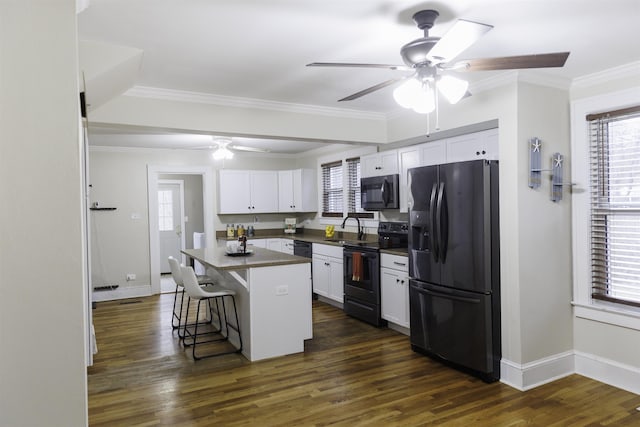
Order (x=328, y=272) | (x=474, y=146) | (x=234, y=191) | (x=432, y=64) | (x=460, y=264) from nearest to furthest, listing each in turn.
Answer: (x=432, y=64), (x=460, y=264), (x=474, y=146), (x=328, y=272), (x=234, y=191)

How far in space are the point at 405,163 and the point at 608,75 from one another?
6.48ft

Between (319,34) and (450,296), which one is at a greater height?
(319,34)

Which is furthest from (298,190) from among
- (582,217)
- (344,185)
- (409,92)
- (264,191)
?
(409,92)

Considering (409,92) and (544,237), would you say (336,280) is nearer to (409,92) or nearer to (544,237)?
(544,237)

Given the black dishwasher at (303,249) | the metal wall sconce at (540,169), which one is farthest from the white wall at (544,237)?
the black dishwasher at (303,249)

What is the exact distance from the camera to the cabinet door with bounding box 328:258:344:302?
5.43m

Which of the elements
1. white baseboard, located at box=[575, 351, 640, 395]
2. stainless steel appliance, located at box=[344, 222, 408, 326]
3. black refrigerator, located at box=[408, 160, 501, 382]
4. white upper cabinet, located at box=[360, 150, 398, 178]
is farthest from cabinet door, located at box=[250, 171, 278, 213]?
white baseboard, located at box=[575, 351, 640, 395]

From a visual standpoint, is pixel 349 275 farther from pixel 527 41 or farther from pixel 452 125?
pixel 527 41

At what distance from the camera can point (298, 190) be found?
7195 mm

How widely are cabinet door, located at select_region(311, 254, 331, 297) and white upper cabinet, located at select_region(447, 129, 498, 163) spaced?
2376mm

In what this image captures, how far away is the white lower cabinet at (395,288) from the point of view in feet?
14.2

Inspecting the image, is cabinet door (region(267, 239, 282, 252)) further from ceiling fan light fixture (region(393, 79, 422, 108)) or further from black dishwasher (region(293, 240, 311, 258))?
ceiling fan light fixture (region(393, 79, 422, 108))

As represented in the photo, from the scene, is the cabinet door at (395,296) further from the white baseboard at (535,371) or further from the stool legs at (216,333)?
the stool legs at (216,333)

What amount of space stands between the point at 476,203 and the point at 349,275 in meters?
2.22
